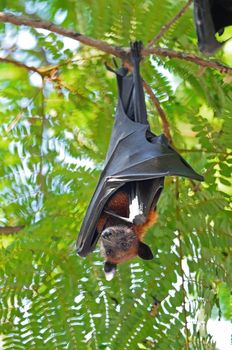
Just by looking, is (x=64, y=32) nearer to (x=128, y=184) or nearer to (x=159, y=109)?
(x=159, y=109)

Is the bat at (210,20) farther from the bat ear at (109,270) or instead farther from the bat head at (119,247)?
the bat ear at (109,270)

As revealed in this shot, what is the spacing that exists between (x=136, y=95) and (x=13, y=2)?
1.61 meters

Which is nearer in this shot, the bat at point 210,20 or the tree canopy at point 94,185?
the bat at point 210,20

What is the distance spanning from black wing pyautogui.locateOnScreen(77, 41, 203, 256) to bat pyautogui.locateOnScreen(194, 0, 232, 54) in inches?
18.3

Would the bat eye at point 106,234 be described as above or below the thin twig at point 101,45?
below

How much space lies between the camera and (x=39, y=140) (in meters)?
7.17

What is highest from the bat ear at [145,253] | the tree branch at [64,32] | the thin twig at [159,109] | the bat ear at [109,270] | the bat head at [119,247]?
the tree branch at [64,32]

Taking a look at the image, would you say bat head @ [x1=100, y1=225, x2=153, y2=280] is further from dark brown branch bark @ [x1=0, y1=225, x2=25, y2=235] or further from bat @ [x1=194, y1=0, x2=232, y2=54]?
bat @ [x1=194, y1=0, x2=232, y2=54]

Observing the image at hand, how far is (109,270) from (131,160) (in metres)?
0.74

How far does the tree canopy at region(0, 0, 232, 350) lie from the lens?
613cm

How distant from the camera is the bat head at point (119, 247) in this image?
602 centimetres

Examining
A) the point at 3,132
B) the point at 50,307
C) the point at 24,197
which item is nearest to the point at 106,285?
the point at 50,307

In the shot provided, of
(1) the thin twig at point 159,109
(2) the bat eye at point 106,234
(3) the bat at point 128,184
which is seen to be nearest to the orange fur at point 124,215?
(3) the bat at point 128,184

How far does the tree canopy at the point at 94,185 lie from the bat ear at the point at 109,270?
29cm
